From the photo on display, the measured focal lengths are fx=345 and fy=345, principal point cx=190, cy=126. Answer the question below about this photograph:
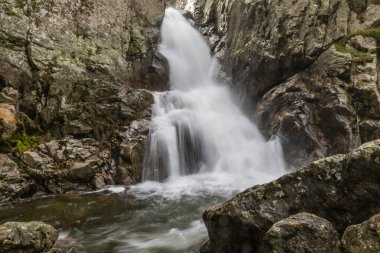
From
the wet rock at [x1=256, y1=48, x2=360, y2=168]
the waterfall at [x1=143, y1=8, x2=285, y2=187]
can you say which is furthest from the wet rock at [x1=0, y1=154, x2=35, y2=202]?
the wet rock at [x1=256, y1=48, x2=360, y2=168]

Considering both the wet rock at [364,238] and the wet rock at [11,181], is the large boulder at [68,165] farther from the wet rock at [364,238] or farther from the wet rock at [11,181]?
the wet rock at [364,238]

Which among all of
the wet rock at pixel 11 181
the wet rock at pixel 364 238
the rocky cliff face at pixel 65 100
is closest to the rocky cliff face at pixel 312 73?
the rocky cliff face at pixel 65 100

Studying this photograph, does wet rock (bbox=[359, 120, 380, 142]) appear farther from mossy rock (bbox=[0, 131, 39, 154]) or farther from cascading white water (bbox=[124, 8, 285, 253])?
mossy rock (bbox=[0, 131, 39, 154])

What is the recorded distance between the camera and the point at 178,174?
15.5 metres

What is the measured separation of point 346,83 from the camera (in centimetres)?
1423

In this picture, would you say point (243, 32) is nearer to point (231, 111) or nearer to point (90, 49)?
point (231, 111)

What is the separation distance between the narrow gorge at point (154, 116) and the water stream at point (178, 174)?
64 mm

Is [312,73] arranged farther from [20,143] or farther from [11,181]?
[11,181]

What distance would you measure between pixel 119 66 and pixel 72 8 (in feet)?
12.8

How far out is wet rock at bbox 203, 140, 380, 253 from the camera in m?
5.01

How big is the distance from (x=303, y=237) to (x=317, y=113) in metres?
10.8

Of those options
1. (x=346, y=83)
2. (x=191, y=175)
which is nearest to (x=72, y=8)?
(x=191, y=175)

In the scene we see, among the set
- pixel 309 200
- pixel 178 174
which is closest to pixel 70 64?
pixel 178 174

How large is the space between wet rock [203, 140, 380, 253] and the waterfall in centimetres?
810
